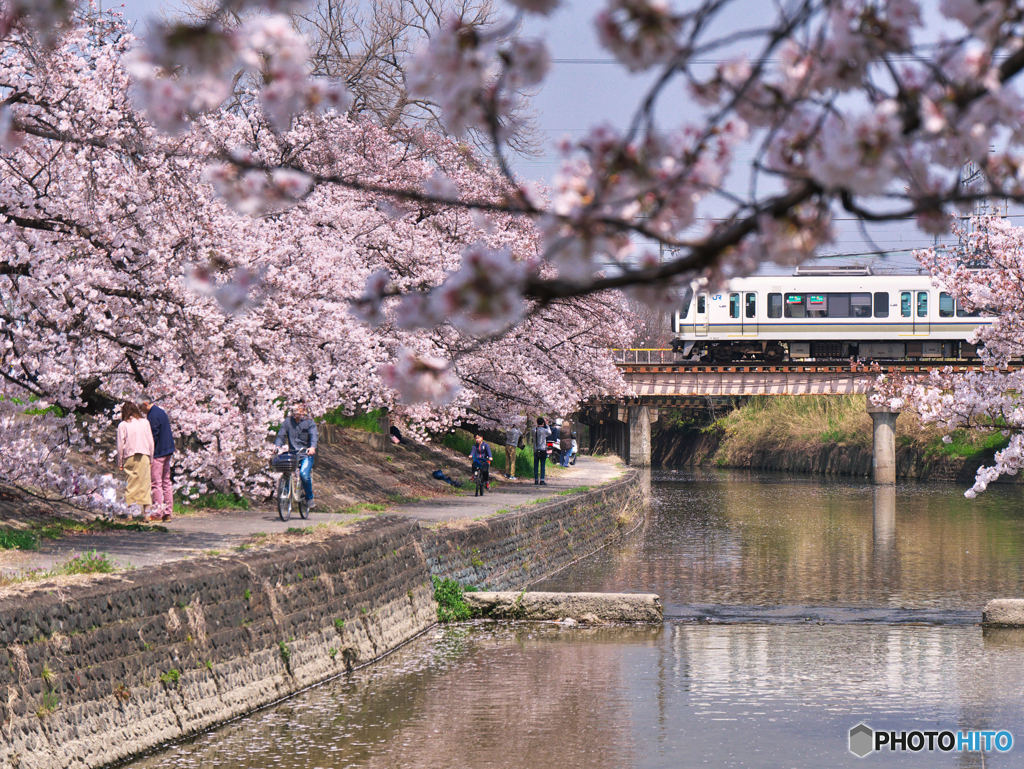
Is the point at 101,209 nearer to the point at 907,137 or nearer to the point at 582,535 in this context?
the point at 907,137

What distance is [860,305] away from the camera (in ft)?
170

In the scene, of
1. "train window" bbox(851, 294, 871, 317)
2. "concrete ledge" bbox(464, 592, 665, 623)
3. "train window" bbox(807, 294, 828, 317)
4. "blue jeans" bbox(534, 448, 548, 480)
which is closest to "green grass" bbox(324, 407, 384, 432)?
"blue jeans" bbox(534, 448, 548, 480)

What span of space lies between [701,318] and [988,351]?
37.0 m

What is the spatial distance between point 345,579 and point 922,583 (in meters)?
10.7

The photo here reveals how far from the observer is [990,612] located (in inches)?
575

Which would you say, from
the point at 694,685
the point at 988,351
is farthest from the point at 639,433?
the point at 694,685

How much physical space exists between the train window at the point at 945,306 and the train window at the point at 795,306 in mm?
5764

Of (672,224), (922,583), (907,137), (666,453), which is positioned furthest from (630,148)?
(666,453)

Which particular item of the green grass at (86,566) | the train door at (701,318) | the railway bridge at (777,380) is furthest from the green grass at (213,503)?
the train door at (701,318)

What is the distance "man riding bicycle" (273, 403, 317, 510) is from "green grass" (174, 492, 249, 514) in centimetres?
175

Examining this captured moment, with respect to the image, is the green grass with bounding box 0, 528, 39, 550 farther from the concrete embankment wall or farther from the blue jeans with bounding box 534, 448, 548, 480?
the blue jeans with bounding box 534, 448, 548, 480

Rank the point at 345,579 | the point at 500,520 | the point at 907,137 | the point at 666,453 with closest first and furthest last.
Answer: the point at 907,137, the point at 345,579, the point at 500,520, the point at 666,453

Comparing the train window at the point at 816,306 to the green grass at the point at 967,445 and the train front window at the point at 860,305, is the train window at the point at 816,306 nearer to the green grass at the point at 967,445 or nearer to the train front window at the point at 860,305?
the train front window at the point at 860,305

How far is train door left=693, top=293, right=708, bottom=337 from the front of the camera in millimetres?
52906
